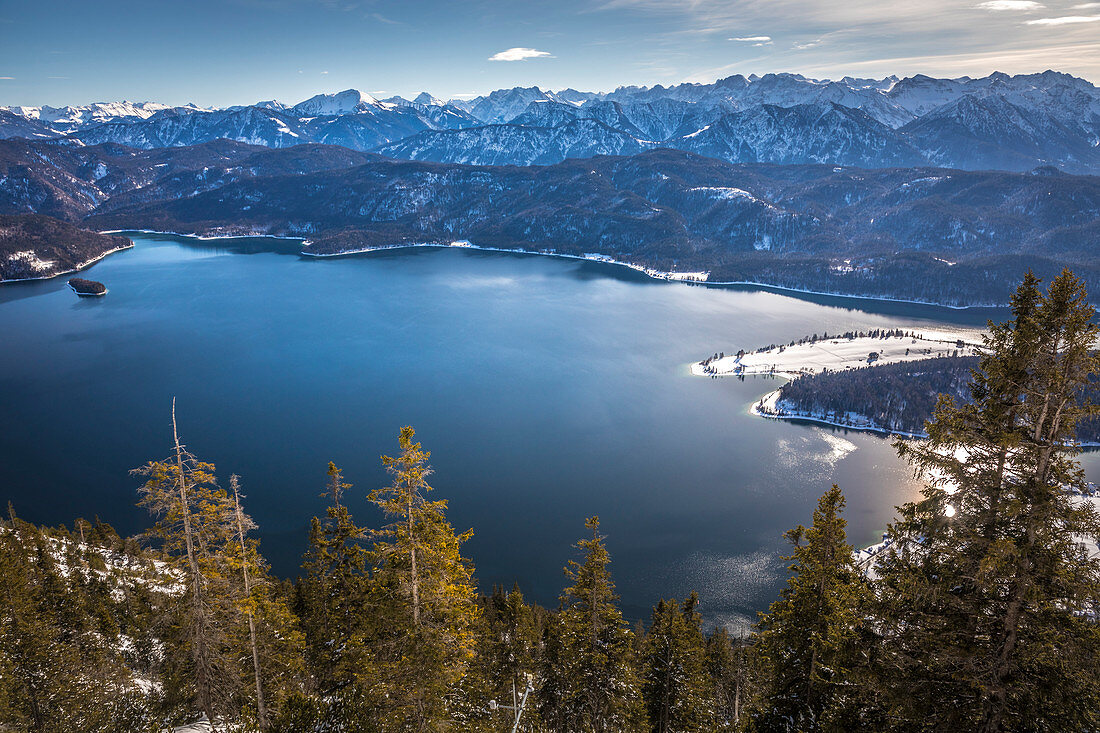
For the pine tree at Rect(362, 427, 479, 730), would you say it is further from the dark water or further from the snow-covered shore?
the snow-covered shore

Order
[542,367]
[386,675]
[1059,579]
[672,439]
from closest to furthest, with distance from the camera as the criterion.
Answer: [1059,579]
[386,675]
[672,439]
[542,367]

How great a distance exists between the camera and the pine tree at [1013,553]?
40.5 feet

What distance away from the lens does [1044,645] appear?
12492 millimetres

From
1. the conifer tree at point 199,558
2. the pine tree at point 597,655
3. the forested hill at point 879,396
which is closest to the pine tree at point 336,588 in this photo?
the conifer tree at point 199,558

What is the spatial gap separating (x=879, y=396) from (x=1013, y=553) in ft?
542

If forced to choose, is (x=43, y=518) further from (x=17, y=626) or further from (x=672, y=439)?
(x=672, y=439)

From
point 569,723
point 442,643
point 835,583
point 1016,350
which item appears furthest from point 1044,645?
point 569,723

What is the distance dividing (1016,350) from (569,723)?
26.7 meters

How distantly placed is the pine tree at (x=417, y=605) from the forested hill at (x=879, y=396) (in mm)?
140586

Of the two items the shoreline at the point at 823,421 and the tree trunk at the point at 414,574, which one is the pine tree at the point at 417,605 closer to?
the tree trunk at the point at 414,574

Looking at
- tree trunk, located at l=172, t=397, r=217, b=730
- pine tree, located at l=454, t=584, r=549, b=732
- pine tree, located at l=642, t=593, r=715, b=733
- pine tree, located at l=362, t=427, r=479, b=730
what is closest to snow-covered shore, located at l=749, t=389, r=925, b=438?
pine tree, located at l=454, t=584, r=549, b=732

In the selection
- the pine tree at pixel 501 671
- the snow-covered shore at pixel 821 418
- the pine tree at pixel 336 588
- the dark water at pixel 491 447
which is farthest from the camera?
the snow-covered shore at pixel 821 418

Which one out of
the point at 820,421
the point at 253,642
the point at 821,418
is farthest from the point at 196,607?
the point at 821,418

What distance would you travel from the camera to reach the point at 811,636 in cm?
2286
